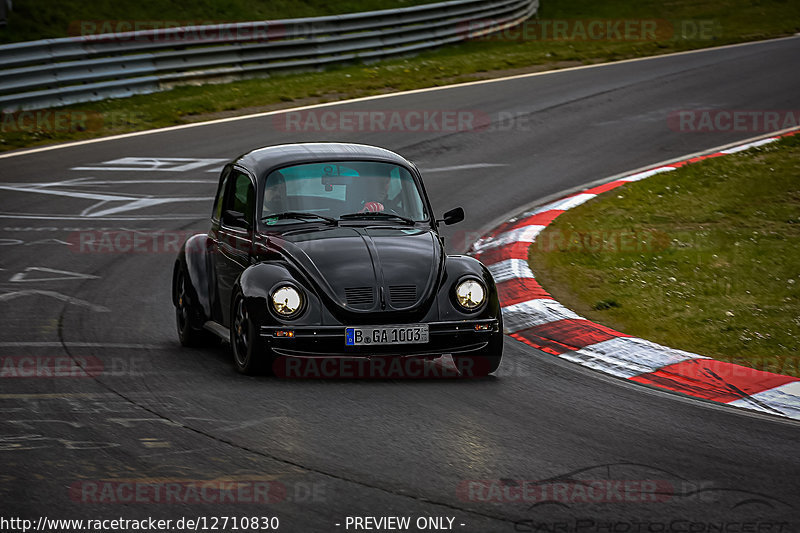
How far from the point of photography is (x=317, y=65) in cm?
2428

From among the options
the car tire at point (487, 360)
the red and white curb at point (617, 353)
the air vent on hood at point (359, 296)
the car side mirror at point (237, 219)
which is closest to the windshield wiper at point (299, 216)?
the car side mirror at point (237, 219)

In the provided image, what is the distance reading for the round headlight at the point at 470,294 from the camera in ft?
24.8

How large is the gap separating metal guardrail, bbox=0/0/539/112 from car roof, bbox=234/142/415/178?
37.9ft

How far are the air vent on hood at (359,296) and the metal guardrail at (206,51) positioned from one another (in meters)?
13.3

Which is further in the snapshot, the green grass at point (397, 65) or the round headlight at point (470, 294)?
the green grass at point (397, 65)

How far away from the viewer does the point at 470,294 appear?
761cm

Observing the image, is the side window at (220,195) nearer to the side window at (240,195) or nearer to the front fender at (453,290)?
the side window at (240,195)

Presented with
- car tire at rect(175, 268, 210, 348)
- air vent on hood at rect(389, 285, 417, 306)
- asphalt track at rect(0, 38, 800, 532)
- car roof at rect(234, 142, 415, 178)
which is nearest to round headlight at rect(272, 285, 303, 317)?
asphalt track at rect(0, 38, 800, 532)

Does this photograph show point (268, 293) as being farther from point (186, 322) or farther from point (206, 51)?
point (206, 51)

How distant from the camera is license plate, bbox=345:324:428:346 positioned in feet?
23.9

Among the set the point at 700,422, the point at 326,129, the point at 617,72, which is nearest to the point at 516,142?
the point at 326,129

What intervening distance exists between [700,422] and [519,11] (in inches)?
1076

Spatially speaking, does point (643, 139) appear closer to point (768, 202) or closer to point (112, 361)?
point (768, 202)

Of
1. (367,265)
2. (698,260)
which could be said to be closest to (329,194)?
(367,265)
